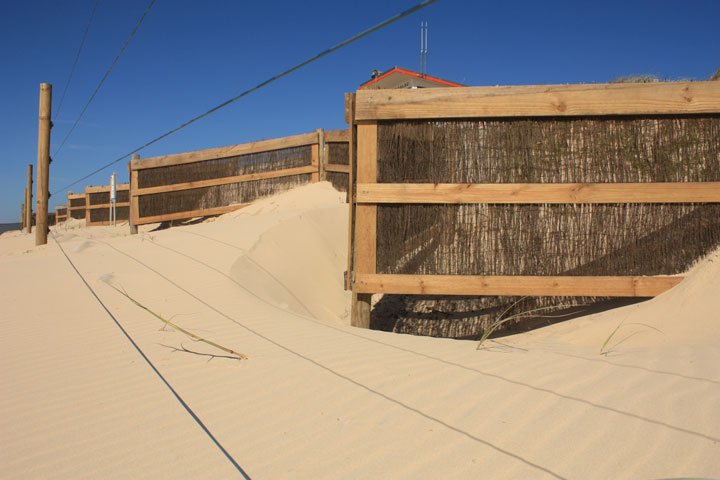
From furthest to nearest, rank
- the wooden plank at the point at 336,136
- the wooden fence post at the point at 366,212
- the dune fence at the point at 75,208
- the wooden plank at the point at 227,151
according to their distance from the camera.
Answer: the dune fence at the point at 75,208 → the wooden plank at the point at 227,151 → the wooden plank at the point at 336,136 → the wooden fence post at the point at 366,212

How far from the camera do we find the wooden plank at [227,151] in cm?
1022

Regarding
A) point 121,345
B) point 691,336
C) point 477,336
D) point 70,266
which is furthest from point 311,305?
point 691,336

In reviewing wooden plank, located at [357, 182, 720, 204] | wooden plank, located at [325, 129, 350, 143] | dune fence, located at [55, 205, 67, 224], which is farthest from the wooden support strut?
dune fence, located at [55, 205, 67, 224]

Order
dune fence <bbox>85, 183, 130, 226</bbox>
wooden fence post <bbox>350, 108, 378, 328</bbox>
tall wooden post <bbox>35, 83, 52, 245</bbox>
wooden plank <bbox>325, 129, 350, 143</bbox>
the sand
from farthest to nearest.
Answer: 1. dune fence <bbox>85, 183, 130, 226</bbox>
2. tall wooden post <bbox>35, 83, 52, 245</bbox>
3. wooden plank <bbox>325, 129, 350, 143</bbox>
4. wooden fence post <bbox>350, 108, 378, 328</bbox>
5. the sand

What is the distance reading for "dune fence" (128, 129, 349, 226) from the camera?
1028 cm

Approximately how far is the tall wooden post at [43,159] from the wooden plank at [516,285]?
1011cm

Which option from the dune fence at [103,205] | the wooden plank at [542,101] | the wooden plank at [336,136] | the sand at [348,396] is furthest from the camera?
the dune fence at [103,205]

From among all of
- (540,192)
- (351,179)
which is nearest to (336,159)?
(351,179)

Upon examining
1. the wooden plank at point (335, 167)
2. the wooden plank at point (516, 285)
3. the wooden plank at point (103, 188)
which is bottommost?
the wooden plank at point (516, 285)

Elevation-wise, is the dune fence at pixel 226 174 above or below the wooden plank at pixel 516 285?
above

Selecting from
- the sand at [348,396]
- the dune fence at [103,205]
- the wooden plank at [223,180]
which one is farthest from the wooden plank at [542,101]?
the dune fence at [103,205]

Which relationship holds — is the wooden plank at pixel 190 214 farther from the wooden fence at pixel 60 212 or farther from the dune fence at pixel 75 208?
the wooden fence at pixel 60 212

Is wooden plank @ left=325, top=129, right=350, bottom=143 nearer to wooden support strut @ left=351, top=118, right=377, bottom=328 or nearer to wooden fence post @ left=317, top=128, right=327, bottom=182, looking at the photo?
wooden fence post @ left=317, top=128, right=327, bottom=182

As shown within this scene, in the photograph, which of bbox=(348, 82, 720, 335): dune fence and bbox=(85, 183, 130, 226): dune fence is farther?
bbox=(85, 183, 130, 226): dune fence
